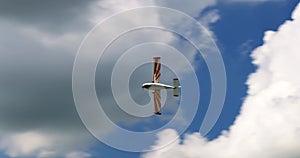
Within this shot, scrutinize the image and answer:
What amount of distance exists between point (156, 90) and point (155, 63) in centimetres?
1040

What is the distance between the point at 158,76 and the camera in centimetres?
19225

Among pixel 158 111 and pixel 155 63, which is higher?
pixel 155 63

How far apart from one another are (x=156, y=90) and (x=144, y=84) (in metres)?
5.79

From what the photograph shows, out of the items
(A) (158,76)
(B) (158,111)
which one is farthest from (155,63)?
(B) (158,111)

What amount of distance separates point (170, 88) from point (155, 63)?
36.4 feet

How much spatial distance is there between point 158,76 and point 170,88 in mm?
8945

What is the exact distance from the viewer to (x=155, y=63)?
19625 centimetres

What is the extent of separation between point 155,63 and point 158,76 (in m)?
6.36

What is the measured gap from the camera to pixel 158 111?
191125mm

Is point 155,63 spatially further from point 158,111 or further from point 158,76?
point 158,111

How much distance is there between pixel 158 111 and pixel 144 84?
11.0m

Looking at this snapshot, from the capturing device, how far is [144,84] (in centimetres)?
19000

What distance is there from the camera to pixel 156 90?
193 m
